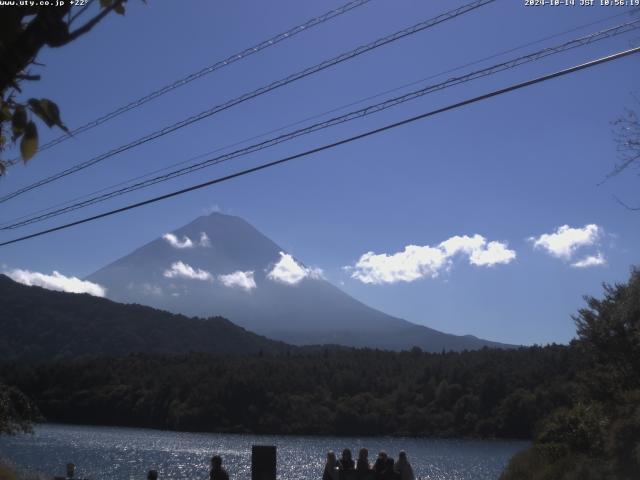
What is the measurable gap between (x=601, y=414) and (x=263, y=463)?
10.0 metres

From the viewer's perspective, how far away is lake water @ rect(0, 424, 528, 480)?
44812 mm

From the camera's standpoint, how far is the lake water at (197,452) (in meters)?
44.8

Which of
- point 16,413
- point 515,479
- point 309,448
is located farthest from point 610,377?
point 309,448

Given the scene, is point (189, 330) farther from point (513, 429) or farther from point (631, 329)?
point (631, 329)

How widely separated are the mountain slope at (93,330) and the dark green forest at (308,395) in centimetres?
3051

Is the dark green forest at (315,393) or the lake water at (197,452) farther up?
the dark green forest at (315,393)

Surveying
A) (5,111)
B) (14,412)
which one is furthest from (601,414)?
(5,111)

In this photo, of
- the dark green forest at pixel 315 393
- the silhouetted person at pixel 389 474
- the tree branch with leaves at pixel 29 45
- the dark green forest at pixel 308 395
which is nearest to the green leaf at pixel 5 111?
the tree branch with leaves at pixel 29 45

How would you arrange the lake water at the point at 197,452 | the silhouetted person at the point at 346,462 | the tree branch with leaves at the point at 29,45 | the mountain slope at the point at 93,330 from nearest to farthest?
the tree branch with leaves at the point at 29,45
the silhouetted person at the point at 346,462
the lake water at the point at 197,452
the mountain slope at the point at 93,330

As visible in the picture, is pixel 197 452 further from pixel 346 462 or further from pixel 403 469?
pixel 403 469

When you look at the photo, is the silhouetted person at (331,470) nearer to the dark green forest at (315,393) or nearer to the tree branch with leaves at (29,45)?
the tree branch with leaves at (29,45)

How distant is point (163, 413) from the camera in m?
85.9

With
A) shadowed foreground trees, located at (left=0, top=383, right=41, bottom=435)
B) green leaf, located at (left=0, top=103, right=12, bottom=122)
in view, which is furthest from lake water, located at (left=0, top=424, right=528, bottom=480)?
green leaf, located at (left=0, top=103, right=12, bottom=122)

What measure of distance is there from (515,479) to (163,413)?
2934 inches
